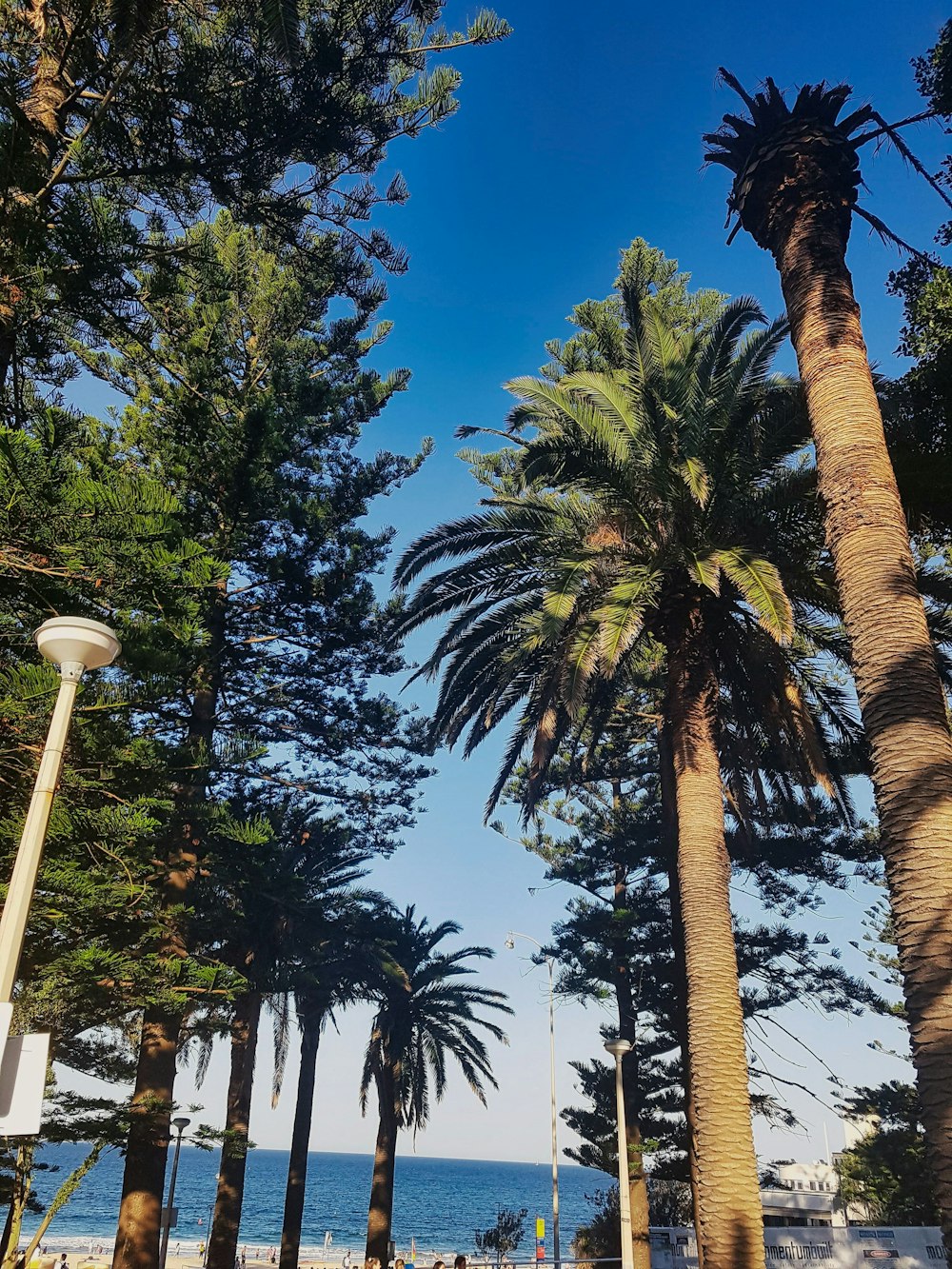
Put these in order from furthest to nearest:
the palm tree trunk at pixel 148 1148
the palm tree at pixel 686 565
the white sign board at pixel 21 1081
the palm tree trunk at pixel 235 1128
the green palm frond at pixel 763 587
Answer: the palm tree trunk at pixel 235 1128 < the palm tree trunk at pixel 148 1148 < the palm tree at pixel 686 565 < the green palm frond at pixel 763 587 < the white sign board at pixel 21 1081

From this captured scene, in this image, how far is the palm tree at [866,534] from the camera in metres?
6.16

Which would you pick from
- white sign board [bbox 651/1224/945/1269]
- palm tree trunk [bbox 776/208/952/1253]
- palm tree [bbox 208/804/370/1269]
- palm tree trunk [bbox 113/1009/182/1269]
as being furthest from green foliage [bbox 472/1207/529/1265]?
palm tree trunk [bbox 776/208/952/1253]

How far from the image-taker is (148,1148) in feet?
41.2

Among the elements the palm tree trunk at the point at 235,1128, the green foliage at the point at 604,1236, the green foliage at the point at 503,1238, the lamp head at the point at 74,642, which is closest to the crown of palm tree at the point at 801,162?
the lamp head at the point at 74,642

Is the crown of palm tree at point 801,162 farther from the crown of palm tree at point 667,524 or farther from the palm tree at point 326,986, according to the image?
the palm tree at point 326,986

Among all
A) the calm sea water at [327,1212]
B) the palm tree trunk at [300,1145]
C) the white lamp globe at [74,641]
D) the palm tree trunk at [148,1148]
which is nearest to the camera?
the white lamp globe at [74,641]

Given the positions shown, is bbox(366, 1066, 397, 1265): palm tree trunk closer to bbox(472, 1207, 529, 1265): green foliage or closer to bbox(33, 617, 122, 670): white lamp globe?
bbox(472, 1207, 529, 1265): green foliage

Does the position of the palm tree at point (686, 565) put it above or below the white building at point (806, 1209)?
above

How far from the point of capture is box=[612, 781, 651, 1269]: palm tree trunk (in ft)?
72.4

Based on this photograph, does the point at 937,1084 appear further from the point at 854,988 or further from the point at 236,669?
the point at 854,988

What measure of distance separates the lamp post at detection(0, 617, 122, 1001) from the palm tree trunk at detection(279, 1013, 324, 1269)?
19.0 metres

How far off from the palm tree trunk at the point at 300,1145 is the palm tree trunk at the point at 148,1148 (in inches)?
359

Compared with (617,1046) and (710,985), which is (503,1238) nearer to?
(617,1046)

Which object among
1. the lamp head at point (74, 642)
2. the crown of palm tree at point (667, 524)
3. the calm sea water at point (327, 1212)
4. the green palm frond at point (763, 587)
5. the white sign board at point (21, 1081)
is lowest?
the calm sea water at point (327, 1212)
